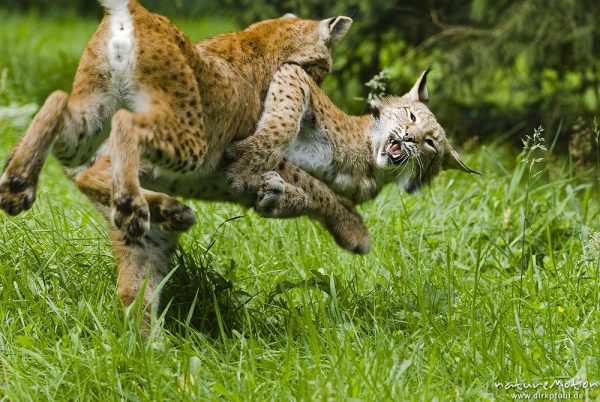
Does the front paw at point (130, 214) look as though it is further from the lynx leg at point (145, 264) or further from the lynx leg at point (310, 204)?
the lynx leg at point (310, 204)

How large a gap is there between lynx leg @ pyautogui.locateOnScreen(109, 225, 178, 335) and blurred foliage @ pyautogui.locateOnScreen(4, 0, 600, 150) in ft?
9.92

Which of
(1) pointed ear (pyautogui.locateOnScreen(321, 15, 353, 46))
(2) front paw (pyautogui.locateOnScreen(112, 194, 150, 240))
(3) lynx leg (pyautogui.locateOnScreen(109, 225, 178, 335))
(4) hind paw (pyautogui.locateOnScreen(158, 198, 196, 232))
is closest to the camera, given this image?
(2) front paw (pyautogui.locateOnScreen(112, 194, 150, 240))

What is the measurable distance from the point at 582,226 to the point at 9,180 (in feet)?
10.5

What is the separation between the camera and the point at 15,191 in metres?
3.96

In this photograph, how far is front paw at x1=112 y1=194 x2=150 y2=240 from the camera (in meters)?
3.71

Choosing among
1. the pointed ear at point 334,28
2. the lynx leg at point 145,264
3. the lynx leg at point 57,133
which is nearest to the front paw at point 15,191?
the lynx leg at point 57,133

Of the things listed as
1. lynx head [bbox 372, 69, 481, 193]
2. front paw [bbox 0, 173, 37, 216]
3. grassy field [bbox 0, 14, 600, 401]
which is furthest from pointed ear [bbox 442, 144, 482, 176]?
front paw [bbox 0, 173, 37, 216]

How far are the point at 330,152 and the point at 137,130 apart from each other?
47.8 inches

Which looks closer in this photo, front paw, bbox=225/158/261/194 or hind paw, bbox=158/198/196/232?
hind paw, bbox=158/198/196/232

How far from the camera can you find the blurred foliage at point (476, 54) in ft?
23.7

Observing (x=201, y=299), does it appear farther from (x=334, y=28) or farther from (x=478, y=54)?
(x=478, y=54)

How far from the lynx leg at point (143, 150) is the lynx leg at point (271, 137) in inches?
9.7

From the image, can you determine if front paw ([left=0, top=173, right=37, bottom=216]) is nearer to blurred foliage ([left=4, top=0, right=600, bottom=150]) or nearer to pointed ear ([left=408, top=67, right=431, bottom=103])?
pointed ear ([left=408, top=67, right=431, bottom=103])

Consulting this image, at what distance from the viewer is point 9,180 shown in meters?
3.95
